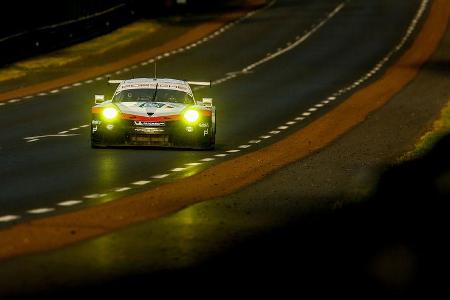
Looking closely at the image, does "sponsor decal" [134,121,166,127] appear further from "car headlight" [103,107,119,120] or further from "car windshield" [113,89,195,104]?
"car windshield" [113,89,195,104]

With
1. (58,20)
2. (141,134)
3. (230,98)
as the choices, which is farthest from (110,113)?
(58,20)

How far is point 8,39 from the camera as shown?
55.2m

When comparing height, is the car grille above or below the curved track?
above

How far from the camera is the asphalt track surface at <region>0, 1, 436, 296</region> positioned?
2462 cm

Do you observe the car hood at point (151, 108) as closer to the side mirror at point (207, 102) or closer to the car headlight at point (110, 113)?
the car headlight at point (110, 113)

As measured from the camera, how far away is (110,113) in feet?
97.5

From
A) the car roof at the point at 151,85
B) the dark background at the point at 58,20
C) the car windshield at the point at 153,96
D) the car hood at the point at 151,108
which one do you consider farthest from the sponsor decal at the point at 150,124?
the dark background at the point at 58,20

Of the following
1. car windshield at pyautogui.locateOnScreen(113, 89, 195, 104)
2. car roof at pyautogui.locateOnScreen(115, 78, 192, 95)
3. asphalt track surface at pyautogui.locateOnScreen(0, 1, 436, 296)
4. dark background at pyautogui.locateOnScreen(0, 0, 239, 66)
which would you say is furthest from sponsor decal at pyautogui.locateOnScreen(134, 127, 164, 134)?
dark background at pyautogui.locateOnScreen(0, 0, 239, 66)

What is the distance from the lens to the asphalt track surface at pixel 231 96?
24.6 m

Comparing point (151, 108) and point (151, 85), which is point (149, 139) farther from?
point (151, 85)

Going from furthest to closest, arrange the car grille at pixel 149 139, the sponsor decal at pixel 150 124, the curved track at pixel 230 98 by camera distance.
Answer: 1. the car grille at pixel 149 139
2. the sponsor decal at pixel 150 124
3. the curved track at pixel 230 98

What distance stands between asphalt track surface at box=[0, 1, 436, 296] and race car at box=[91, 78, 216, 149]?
0.24 metres

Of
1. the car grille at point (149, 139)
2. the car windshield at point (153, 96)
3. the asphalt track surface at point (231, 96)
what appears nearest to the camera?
the asphalt track surface at point (231, 96)

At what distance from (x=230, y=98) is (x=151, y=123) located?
16.9 m
